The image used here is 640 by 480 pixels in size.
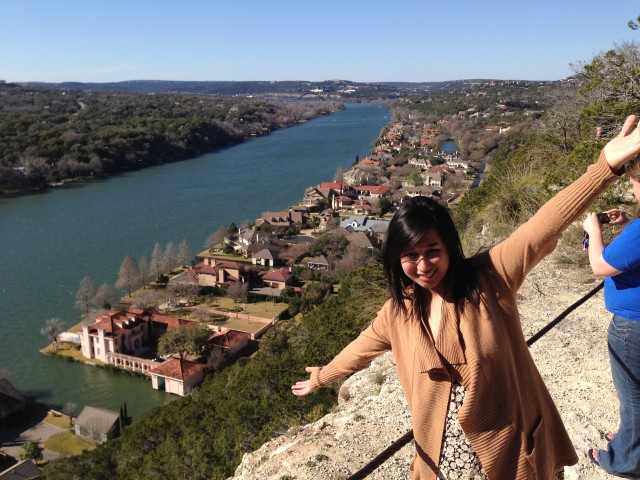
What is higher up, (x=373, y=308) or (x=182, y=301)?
(x=373, y=308)

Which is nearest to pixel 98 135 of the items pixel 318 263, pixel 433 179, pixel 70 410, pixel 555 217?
pixel 433 179

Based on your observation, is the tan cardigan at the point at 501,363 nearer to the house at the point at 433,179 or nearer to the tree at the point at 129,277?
the tree at the point at 129,277

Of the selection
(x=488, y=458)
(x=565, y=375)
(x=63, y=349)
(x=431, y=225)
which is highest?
(x=431, y=225)

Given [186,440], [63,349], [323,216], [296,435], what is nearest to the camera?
[296,435]

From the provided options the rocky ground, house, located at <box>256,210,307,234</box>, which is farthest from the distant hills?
the rocky ground

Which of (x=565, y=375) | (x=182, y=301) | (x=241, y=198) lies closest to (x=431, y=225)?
(x=565, y=375)

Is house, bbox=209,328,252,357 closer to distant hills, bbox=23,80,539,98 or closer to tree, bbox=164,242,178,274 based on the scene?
tree, bbox=164,242,178,274

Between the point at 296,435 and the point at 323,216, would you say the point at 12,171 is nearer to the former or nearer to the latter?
the point at 323,216

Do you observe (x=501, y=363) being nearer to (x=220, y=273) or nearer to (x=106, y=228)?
(x=220, y=273)
